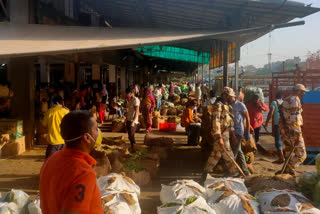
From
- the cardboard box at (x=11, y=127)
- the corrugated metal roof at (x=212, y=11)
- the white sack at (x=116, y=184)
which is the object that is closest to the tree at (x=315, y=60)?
the corrugated metal roof at (x=212, y=11)

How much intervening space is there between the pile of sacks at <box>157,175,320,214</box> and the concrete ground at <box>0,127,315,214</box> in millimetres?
1008

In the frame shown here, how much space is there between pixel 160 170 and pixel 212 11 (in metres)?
3.87

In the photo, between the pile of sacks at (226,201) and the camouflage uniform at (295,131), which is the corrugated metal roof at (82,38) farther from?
the pile of sacks at (226,201)

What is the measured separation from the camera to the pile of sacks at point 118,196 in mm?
3289

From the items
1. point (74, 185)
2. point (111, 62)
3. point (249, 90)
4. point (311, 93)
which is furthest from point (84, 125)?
point (111, 62)

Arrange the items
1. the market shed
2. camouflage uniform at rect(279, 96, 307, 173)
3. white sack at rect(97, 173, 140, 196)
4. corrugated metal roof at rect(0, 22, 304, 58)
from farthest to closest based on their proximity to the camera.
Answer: camouflage uniform at rect(279, 96, 307, 173), the market shed, corrugated metal roof at rect(0, 22, 304, 58), white sack at rect(97, 173, 140, 196)

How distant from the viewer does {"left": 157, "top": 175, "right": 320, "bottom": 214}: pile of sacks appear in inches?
128

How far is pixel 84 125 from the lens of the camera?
70.4 inches

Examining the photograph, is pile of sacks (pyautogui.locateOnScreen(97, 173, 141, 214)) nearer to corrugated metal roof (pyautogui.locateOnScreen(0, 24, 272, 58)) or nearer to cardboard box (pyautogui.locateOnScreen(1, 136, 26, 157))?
corrugated metal roof (pyautogui.locateOnScreen(0, 24, 272, 58))

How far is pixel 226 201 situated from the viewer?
11.3 feet

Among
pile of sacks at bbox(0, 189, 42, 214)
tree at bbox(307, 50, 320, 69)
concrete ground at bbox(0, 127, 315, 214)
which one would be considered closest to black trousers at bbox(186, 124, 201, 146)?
concrete ground at bbox(0, 127, 315, 214)

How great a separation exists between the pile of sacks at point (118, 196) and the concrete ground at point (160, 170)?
0.85 meters

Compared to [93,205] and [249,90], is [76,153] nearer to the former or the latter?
[93,205]

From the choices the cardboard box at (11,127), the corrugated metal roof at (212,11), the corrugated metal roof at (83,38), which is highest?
the corrugated metal roof at (212,11)
